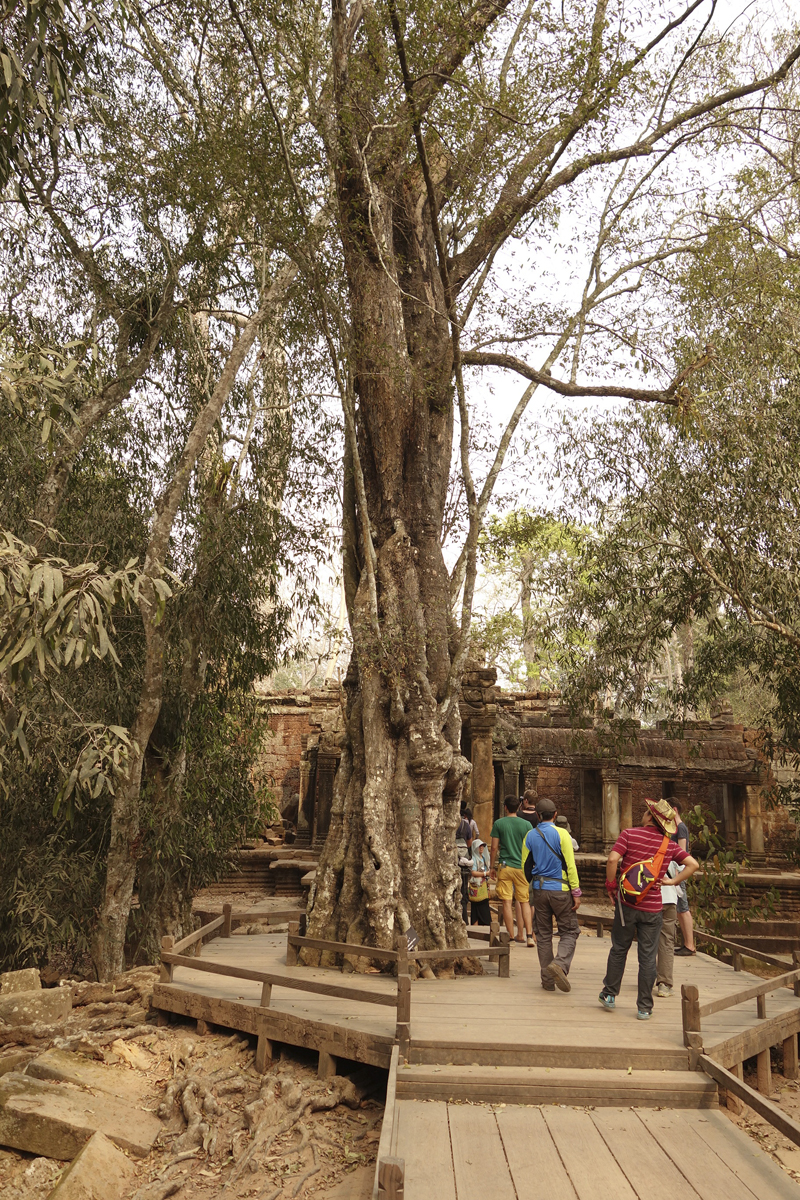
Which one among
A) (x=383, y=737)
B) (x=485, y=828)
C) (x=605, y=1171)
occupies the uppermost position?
(x=383, y=737)

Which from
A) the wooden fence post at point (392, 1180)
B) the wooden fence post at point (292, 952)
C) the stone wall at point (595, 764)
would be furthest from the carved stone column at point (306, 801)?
the wooden fence post at point (392, 1180)

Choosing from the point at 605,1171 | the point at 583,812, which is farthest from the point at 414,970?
the point at 583,812

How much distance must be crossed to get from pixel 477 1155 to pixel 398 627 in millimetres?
4487

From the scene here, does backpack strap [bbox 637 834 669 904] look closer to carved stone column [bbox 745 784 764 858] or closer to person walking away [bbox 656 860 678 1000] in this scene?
person walking away [bbox 656 860 678 1000]

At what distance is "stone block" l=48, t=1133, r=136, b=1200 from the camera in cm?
Answer: 461

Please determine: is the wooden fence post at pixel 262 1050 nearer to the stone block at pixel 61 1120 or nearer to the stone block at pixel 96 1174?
the stone block at pixel 61 1120

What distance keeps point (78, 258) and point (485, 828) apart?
31.6 feet

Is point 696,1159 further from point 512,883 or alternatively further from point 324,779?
point 324,779

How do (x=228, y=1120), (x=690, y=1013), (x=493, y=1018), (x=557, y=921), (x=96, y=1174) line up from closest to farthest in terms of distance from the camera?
(x=96, y=1174) → (x=690, y=1013) → (x=228, y=1120) → (x=493, y=1018) → (x=557, y=921)

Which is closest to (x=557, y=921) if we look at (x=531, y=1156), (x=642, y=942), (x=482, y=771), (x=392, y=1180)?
(x=642, y=942)

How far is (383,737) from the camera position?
7.96 m

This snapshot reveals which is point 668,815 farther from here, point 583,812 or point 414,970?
point 583,812

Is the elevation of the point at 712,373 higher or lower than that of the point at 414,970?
higher

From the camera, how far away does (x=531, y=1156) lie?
417 centimetres
